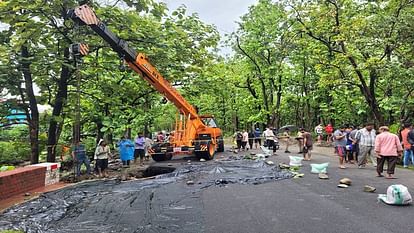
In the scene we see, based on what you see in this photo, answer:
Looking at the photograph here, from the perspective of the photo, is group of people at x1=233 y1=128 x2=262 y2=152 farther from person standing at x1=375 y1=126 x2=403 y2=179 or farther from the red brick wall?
the red brick wall

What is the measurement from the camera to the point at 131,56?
12.1 meters

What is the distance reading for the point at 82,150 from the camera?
505 inches

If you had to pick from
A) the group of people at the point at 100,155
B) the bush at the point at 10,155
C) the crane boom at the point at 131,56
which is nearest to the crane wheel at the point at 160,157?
the crane boom at the point at 131,56

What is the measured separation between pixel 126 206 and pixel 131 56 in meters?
6.05

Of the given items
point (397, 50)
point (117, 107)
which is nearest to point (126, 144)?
A: point (117, 107)

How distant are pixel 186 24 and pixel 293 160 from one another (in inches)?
261

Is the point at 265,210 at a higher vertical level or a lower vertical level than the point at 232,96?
lower

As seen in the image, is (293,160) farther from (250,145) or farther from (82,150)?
(250,145)

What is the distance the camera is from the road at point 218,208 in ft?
19.6

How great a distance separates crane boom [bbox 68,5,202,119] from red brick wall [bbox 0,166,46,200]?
432 centimetres

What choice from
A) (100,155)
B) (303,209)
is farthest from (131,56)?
(303,209)

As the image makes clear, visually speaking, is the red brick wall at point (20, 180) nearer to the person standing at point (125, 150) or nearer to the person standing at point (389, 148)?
the person standing at point (125, 150)

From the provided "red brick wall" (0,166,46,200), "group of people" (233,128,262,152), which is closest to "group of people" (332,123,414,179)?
"group of people" (233,128,262,152)

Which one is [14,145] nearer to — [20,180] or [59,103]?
[59,103]
